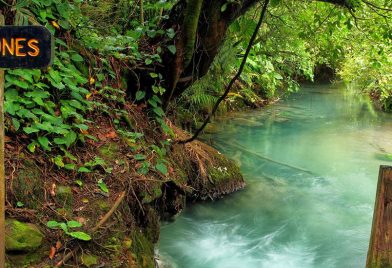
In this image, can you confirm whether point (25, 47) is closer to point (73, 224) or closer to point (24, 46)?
point (24, 46)

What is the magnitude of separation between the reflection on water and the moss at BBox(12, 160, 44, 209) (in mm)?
2577

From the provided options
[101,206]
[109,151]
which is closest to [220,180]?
[109,151]

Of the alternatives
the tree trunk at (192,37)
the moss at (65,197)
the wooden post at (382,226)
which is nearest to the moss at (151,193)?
the moss at (65,197)

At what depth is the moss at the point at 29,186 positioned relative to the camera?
10.9 feet

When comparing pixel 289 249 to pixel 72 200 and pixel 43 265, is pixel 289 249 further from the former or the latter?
pixel 43 265

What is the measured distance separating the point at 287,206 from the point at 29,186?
519 cm

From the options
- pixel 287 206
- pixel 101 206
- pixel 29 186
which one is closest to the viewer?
pixel 29 186

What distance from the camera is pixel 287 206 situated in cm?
762

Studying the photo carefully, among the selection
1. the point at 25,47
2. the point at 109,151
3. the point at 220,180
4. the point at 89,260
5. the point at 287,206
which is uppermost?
the point at 25,47

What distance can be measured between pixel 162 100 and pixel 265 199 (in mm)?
3192

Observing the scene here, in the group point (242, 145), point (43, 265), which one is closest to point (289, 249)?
point (43, 265)

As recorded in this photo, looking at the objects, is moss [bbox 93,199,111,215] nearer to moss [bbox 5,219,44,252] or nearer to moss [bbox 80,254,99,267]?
moss [bbox 80,254,99,267]

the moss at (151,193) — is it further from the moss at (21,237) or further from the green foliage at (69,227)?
the moss at (21,237)

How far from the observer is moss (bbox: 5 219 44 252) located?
2.98 metres
